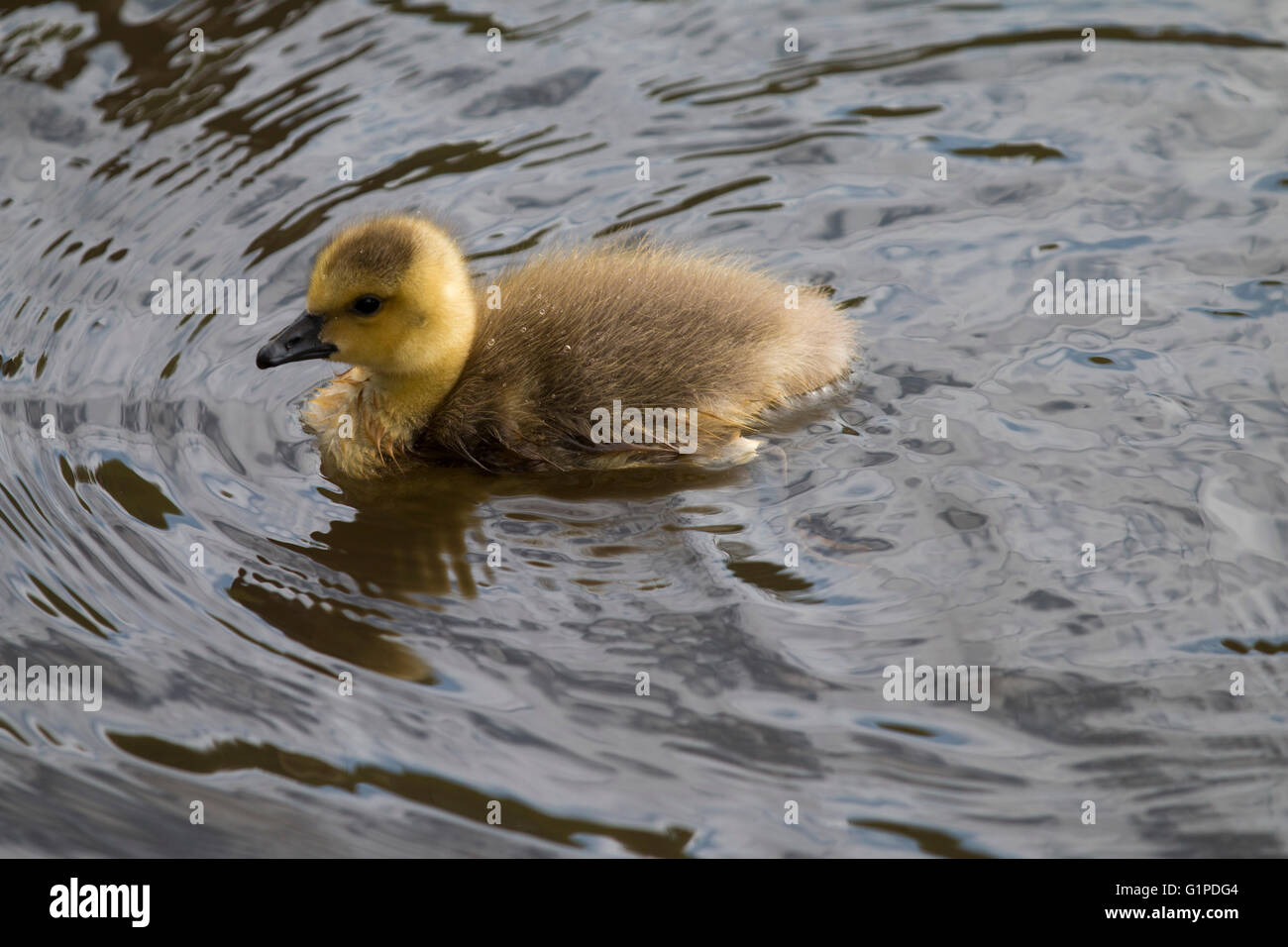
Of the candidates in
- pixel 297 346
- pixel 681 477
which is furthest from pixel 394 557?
pixel 681 477

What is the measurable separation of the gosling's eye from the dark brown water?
0.55m

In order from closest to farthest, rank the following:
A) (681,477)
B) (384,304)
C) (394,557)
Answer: (394,557)
(384,304)
(681,477)

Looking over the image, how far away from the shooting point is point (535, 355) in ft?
14.8

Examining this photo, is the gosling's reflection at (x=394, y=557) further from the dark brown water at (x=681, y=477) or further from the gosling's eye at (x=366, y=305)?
the gosling's eye at (x=366, y=305)

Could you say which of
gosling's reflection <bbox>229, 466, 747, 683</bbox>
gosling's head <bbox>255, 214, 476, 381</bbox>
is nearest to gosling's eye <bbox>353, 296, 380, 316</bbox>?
gosling's head <bbox>255, 214, 476, 381</bbox>

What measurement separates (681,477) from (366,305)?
3.51 ft

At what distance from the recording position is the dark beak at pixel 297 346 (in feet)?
14.6

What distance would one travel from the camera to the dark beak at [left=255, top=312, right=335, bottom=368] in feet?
14.6

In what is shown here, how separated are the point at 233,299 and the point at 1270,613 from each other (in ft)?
11.7

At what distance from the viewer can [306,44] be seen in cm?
675

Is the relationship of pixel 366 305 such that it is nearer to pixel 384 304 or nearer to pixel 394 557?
pixel 384 304

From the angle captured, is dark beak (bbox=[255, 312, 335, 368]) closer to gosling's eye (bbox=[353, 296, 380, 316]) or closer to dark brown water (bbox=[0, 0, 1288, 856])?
gosling's eye (bbox=[353, 296, 380, 316])

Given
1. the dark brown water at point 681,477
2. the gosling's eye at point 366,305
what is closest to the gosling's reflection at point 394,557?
the dark brown water at point 681,477

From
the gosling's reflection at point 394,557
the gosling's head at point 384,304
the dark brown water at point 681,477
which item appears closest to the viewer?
the dark brown water at point 681,477
